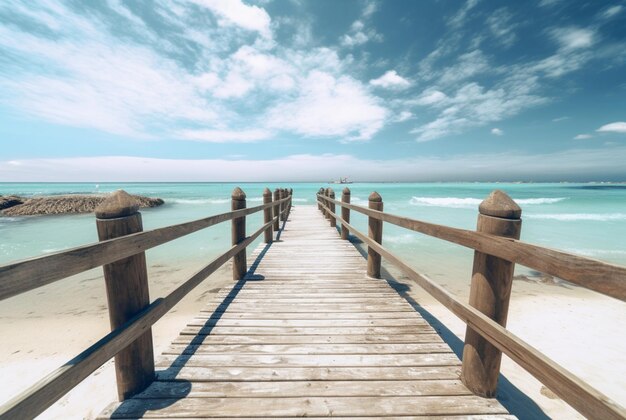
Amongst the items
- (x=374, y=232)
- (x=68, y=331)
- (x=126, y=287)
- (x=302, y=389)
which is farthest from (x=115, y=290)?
(x=68, y=331)

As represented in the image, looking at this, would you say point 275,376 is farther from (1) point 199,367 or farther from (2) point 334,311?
(2) point 334,311

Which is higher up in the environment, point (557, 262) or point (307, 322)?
point (557, 262)

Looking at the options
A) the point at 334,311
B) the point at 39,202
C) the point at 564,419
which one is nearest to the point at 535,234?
the point at 564,419

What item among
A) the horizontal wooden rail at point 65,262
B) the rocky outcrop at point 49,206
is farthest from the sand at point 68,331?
the rocky outcrop at point 49,206

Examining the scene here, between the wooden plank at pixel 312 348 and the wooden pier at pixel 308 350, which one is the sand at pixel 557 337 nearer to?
the wooden plank at pixel 312 348

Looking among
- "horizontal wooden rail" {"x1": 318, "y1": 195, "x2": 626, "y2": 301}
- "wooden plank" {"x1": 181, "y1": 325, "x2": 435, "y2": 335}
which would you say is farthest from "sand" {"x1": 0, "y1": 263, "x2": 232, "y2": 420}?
"horizontal wooden rail" {"x1": 318, "y1": 195, "x2": 626, "y2": 301}

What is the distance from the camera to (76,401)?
3.04 metres

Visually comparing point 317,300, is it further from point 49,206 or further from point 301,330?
point 49,206

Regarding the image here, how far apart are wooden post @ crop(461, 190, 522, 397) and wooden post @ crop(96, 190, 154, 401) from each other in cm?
237

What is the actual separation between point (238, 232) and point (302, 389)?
8.52ft

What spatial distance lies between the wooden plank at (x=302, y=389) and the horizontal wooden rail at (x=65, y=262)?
1142mm

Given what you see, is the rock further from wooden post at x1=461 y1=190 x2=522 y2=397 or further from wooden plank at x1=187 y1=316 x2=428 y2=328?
wooden post at x1=461 y1=190 x2=522 y2=397

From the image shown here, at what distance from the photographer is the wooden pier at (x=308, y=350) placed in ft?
3.89

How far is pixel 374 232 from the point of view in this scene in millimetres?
4098
